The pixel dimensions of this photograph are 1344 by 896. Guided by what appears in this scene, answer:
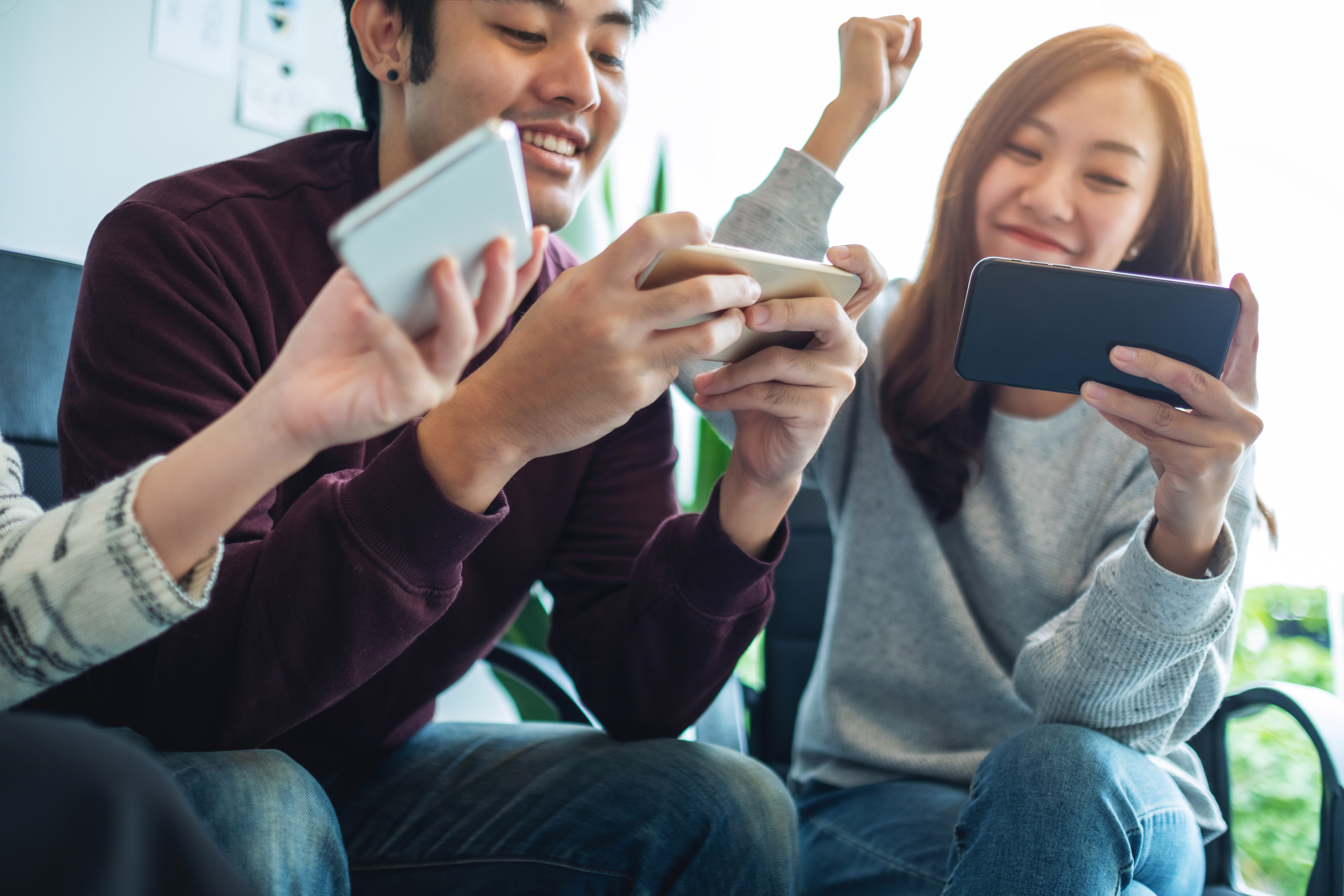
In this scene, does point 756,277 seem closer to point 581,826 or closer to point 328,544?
point 328,544

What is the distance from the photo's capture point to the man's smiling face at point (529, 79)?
2.86ft

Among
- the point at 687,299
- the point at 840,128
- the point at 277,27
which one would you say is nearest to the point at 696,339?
the point at 687,299

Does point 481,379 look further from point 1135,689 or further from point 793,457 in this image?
point 1135,689

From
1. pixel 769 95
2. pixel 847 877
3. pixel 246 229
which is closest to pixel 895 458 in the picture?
pixel 847 877

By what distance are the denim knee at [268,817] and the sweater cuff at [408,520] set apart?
0.49 feet

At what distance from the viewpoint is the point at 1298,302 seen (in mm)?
1715

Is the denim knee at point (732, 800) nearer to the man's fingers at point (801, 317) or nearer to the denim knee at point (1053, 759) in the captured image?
the denim knee at point (1053, 759)

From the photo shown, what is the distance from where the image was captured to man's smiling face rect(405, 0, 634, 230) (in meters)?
0.87

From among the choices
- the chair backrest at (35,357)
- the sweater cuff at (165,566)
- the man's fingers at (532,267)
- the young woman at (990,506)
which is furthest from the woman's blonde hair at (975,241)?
the chair backrest at (35,357)

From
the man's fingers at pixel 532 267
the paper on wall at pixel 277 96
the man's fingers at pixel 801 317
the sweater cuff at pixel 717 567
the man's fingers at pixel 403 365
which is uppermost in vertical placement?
the paper on wall at pixel 277 96

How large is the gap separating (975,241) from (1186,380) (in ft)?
1.51

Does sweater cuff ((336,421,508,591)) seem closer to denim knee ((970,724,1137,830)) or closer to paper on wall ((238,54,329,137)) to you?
denim knee ((970,724,1137,830))

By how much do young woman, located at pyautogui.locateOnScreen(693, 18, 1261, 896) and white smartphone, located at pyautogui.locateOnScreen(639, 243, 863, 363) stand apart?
0.38m

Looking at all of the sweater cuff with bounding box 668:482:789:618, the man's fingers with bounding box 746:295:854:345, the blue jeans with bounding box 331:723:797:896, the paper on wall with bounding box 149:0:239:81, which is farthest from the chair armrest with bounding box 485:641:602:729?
the paper on wall with bounding box 149:0:239:81
